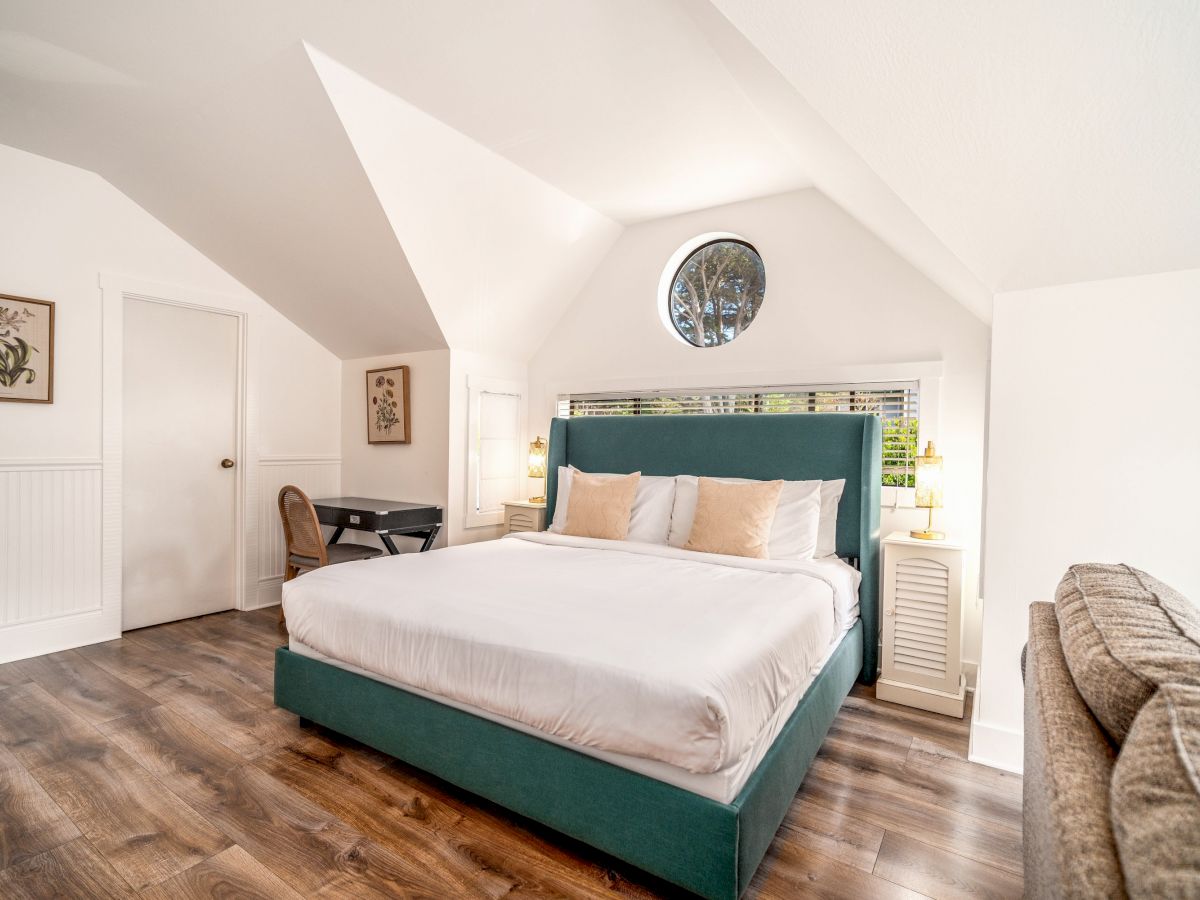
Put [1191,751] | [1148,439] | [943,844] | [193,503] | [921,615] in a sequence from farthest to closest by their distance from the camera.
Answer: [193,503] → [921,615] → [1148,439] → [943,844] → [1191,751]

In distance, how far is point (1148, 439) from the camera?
2.00 meters

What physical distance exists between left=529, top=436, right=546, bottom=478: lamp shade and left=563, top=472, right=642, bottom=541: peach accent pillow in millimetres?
924

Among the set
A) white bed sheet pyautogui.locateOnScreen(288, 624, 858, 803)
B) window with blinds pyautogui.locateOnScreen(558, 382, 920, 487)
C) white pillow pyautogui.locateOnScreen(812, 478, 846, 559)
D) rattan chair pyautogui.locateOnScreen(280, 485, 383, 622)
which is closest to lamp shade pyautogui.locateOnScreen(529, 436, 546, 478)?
window with blinds pyautogui.locateOnScreen(558, 382, 920, 487)

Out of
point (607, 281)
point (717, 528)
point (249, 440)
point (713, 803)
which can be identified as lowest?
point (713, 803)

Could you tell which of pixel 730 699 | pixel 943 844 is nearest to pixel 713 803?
pixel 730 699

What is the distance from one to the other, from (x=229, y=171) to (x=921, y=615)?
4204mm

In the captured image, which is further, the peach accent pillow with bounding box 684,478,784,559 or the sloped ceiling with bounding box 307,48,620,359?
the peach accent pillow with bounding box 684,478,784,559

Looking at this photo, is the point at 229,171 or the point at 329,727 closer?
the point at 329,727

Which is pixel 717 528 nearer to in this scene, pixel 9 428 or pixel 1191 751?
pixel 1191 751

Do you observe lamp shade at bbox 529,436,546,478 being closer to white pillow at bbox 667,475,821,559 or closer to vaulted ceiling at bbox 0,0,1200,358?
vaulted ceiling at bbox 0,0,1200,358

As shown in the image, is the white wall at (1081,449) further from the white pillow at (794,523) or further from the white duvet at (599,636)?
the white pillow at (794,523)

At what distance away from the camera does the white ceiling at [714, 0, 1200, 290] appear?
1.32 meters

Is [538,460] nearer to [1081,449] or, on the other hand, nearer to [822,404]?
[822,404]

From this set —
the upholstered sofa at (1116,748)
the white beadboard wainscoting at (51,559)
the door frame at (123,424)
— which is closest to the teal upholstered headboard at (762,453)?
the upholstered sofa at (1116,748)
